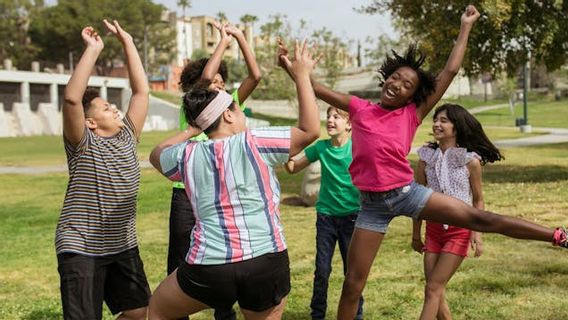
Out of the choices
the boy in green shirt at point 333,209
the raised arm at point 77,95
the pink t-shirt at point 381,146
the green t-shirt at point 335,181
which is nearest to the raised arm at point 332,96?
the pink t-shirt at point 381,146

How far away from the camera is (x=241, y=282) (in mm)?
3332

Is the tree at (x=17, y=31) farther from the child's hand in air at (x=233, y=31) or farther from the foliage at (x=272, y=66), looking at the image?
the child's hand in air at (x=233, y=31)

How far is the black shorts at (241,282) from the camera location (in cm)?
332

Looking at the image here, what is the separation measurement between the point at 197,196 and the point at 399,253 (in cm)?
540

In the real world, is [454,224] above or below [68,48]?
below

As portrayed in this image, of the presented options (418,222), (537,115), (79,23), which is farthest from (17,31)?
(418,222)

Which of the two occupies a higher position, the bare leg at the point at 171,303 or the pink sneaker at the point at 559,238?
the pink sneaker at the point at 559,238

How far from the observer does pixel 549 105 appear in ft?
213

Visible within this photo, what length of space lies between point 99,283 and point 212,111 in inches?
61.0

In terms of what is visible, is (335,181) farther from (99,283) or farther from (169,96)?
(169,96)

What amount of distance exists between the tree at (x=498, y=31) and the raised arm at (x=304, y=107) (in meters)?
11.2

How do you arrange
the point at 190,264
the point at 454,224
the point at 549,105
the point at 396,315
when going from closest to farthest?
the point at 190,264
the point at 454,224
the point at 396,315
the point at 549,105

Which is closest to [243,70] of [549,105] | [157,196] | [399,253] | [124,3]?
[124,3]

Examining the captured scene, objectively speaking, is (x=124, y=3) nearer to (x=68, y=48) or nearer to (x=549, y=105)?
(x=68, y=48)
